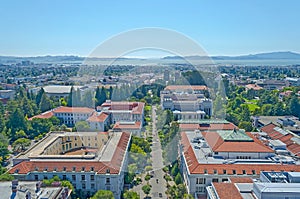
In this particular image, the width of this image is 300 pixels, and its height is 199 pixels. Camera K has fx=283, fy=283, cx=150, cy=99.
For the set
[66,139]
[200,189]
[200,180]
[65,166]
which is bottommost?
[200,189]

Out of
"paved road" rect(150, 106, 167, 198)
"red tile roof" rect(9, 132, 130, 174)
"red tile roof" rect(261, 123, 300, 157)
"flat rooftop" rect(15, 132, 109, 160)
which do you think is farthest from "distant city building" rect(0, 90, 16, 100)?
"red tile roof" rect(261, 123, 300, 157)

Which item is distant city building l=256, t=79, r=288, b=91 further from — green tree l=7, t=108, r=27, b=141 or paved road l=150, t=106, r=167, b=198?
green tree l=7, t=108, r=27, b=141

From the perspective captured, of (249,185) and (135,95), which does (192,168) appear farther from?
(135,95)

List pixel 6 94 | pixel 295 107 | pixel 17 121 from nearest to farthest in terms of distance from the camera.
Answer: pixel 17 121 < pixel 295 107 < pixel 6 94

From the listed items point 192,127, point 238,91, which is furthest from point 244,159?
point 238,91

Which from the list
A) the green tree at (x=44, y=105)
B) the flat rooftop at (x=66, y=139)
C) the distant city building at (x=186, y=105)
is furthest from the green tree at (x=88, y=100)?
the flat rooftop at (x=66, y=139)

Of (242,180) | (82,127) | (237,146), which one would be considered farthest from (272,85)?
(242,180)

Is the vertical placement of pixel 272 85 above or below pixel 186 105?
above

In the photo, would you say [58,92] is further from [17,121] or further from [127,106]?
[17,121]
